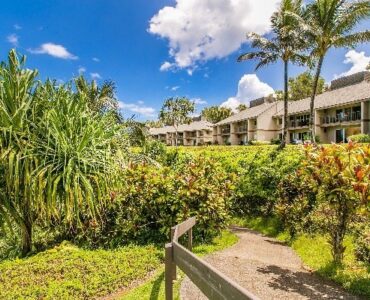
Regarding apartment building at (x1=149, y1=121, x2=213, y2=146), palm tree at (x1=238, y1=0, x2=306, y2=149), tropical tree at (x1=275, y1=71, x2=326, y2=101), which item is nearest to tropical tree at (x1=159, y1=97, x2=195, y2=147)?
apartment building at (x1=149, y1=121, x2=213, y2=146)

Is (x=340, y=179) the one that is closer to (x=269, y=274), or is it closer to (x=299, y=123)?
(x=269, y=274)

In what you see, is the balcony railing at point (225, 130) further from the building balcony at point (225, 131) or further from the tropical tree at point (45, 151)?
the tropical tree at point (45, 151)

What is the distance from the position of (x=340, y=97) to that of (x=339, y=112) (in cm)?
169

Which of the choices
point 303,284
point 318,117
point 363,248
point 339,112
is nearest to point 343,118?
point 339,112

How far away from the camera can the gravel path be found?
18.0 feet

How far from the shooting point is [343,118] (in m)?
38.7

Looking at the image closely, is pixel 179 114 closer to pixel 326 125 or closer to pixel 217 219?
pixel 326 125

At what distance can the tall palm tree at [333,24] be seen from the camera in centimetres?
2361

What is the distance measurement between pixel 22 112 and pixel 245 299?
5837 mm

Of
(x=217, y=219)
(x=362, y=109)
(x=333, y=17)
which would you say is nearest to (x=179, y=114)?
(x=362, y=109)

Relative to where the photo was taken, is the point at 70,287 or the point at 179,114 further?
the point at 179,114

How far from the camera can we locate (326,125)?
4119 centimetres

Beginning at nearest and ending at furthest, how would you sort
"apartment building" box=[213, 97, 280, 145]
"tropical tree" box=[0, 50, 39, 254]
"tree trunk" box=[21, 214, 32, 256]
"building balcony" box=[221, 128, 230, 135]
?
"tropical tree" box=[0, 50, 39, 254] → "tree trunk" box=[21, 214, 32, 256] → "apartment building" box=[213, 97, 280, 145] → "building balcony" box=[221, 128, 230, 135]

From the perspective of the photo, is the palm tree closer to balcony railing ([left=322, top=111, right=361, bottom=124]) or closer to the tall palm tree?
the tall palm tree
